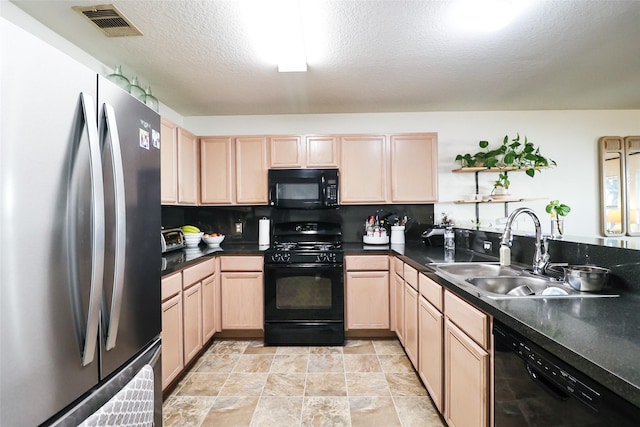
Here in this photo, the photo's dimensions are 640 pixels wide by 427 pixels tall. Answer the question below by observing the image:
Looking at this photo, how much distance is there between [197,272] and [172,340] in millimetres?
554

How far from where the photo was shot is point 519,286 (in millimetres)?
1574

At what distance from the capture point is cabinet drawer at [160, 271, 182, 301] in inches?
74.9

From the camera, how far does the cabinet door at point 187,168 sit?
2.79 meters

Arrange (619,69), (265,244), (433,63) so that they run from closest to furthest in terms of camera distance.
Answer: (433,63)
(619,69)
(265,244)

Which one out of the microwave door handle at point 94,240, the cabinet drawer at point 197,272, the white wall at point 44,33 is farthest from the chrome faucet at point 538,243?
the white wall at point 44,33

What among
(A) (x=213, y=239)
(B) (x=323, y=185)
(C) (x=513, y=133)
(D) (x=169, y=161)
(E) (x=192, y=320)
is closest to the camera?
(E) (x=192, y=320)

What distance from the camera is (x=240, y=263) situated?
2818 mm

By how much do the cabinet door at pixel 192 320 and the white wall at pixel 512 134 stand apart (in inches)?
78.9

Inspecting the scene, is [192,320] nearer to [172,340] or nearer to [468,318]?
[172,340]

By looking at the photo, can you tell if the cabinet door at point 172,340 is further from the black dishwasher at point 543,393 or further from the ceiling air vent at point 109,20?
the black dishwasher at point 543,393

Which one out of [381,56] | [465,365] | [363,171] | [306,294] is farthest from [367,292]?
[381,56]

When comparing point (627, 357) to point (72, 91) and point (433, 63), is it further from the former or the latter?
point (433, 63)

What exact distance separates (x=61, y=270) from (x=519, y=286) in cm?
195

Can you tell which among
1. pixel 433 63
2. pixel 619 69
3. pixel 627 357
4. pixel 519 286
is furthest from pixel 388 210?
pixel 627 357
